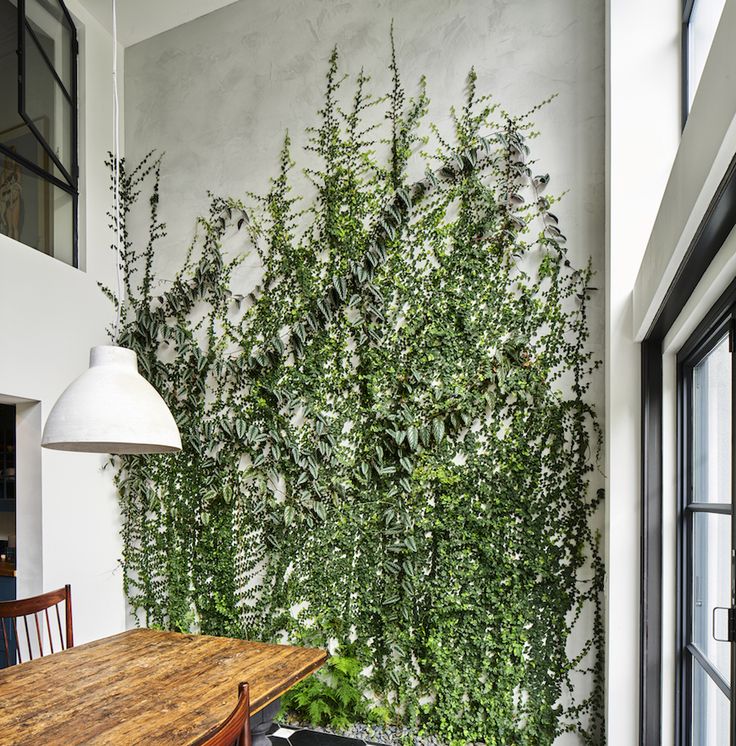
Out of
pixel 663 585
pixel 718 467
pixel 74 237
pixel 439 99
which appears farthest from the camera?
pixel 74 237

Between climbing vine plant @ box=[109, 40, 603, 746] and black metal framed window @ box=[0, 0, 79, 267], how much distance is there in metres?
0.86

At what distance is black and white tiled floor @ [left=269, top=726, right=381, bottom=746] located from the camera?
11.0 ft

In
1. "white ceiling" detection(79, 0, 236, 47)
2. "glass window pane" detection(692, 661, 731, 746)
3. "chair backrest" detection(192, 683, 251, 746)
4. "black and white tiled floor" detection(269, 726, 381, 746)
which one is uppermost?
"white ceiling" detection(79, 0, 236, 47)

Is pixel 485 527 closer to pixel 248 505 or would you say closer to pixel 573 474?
pixel 573 474

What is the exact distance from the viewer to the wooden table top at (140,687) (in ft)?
6.00

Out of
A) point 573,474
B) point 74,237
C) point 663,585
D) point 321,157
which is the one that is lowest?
point 663,585

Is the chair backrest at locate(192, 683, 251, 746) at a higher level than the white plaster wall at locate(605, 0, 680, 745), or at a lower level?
lower

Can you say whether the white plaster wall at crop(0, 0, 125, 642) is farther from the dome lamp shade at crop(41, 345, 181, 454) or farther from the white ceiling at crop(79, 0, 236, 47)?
the dome lamp shade at crop(41, 345, 181, 454)

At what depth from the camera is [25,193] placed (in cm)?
388

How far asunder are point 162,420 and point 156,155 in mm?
2921

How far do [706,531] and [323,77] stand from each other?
10.6ft

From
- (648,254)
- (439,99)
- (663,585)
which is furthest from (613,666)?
(439,99)

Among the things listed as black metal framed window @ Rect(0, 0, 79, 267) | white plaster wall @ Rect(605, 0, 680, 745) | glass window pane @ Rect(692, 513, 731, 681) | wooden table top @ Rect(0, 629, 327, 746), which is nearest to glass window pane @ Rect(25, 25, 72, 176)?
black metal framed window @ Rect(0, 0, 79, 267)

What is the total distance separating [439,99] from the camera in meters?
3.61
